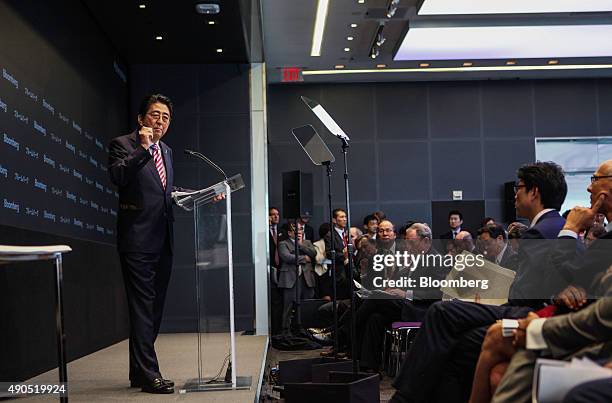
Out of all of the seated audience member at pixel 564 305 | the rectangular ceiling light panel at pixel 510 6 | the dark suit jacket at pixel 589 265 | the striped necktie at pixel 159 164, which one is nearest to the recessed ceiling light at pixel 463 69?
the rectangular ceiling light panel at pixel 510 6

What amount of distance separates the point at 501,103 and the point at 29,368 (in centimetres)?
885

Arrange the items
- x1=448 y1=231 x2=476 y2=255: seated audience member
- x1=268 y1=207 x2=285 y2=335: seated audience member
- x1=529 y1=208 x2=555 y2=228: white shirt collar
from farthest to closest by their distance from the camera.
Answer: x1=268 y1=207 x2=285 y2=335: seated audience member → x1=448 y1=231 x2=476 y2=255: seated audience member → x1=529 y1=208 x2=555 y2=228: white shirt collar

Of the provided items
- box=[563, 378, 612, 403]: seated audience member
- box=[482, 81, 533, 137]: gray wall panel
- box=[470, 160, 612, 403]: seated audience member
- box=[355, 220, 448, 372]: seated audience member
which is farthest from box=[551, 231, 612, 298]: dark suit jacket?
box=[482, 81, 533, 137]: gray wall panel

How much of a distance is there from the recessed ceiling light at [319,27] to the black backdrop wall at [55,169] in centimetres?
221

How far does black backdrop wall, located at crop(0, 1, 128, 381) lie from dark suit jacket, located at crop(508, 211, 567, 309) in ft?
A: 9.44

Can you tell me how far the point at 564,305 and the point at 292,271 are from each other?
6840 mm

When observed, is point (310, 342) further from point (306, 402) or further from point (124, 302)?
point (306, 402)

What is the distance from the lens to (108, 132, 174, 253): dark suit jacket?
3.94 metres

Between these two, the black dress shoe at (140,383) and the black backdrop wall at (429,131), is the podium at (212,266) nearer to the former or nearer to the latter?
the black dress shoe at (140,383)

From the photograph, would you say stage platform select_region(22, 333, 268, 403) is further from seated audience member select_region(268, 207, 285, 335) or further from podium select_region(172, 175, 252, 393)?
seated audience member select_region(268, 207, 285, 335)

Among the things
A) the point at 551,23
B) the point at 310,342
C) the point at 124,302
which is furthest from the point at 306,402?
the point at 551,23

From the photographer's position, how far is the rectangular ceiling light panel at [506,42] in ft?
29.8

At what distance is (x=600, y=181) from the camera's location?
300 centimetres

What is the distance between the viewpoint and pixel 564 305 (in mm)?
2676
